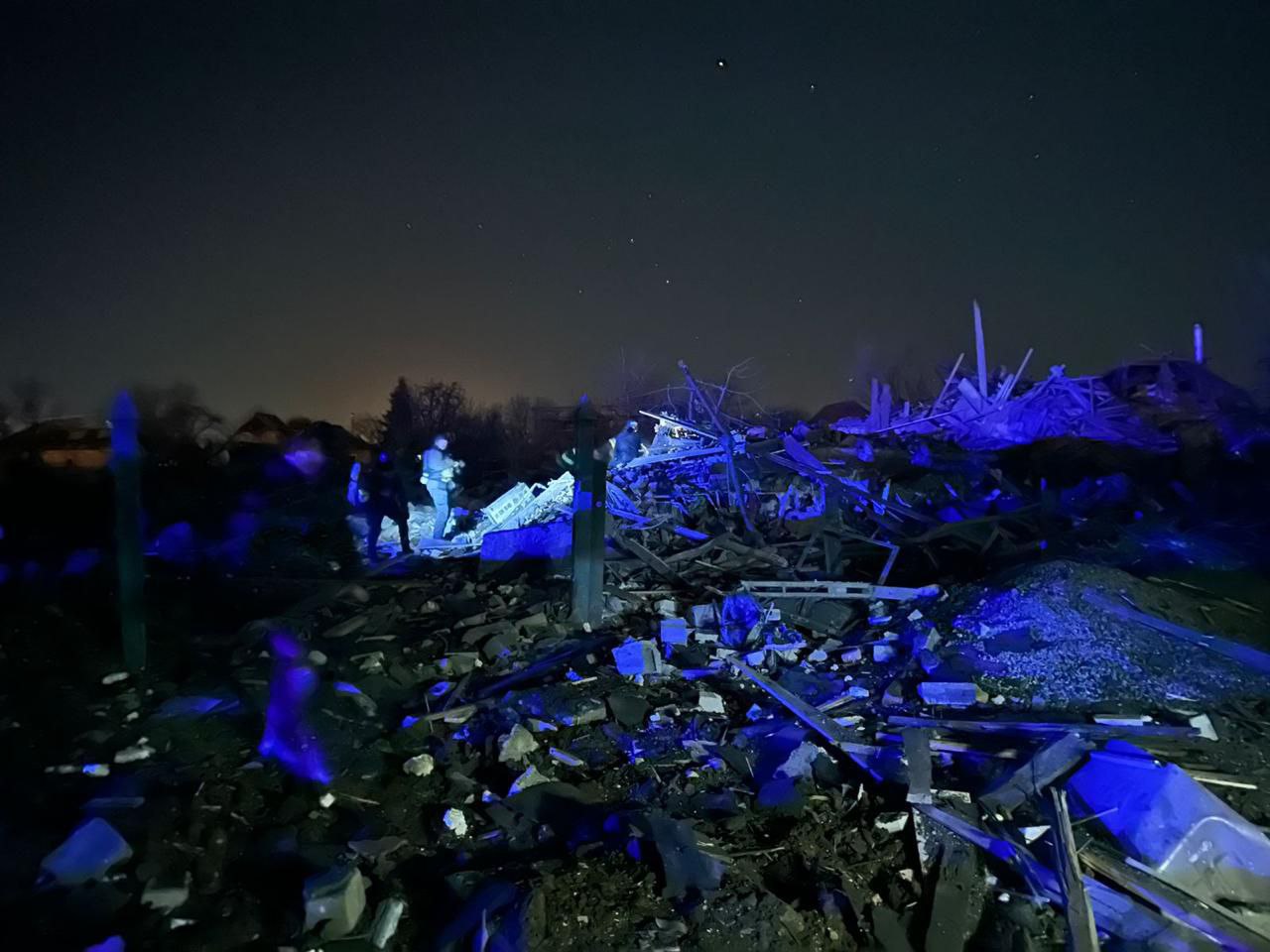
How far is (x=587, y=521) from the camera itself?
714cm

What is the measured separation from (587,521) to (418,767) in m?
3.06

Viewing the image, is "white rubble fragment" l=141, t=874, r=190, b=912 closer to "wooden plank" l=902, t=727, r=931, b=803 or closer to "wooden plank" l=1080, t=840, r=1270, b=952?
"wooden plank" l=902, t=727, r=931, b=803

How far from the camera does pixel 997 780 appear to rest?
414 centimetres

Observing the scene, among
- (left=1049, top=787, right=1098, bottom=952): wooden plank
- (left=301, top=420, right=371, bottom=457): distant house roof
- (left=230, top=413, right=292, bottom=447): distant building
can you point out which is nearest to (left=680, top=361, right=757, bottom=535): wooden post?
(left=1049, top=787, right=1098, bottom=952): wooden plank

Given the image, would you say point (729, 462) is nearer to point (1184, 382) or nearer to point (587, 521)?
point (587, 521)

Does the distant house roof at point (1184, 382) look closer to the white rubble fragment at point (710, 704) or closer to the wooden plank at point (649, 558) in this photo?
the wooden plank at point (649, 558)

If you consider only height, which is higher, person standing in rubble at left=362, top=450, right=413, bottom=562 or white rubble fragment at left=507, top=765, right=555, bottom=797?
person standing in rubble at left=362, top=450, right=413, bottom=562

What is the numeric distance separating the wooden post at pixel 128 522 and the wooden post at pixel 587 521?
341 cm

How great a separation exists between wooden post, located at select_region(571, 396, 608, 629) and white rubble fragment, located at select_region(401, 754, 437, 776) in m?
2.85

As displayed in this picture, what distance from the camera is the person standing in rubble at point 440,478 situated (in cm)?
1273

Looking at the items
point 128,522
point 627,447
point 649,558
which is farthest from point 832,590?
point 627,447

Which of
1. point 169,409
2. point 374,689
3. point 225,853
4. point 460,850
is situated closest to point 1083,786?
point 460,850

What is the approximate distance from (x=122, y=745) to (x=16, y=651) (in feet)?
7.02

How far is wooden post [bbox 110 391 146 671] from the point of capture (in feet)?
15.9
